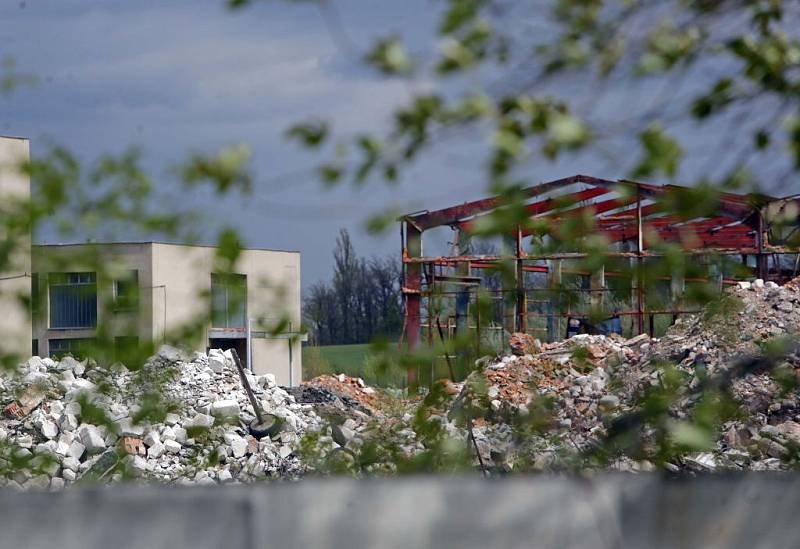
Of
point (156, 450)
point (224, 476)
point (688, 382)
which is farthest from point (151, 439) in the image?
point (688, 382)

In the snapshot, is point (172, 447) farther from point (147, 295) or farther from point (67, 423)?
point (147, 295)

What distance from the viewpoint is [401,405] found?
626 cm

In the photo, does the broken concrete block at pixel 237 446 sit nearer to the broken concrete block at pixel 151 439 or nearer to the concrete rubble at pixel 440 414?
the concrete rubble at pixel 440 414

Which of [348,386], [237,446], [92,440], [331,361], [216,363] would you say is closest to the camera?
[237,446]

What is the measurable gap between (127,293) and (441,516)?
53.7 inches

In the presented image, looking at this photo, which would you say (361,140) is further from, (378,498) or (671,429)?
(671,429)

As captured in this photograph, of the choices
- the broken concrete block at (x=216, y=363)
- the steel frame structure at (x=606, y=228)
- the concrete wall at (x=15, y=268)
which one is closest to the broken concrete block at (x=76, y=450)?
the steel frame structure at (x=606, y=228)

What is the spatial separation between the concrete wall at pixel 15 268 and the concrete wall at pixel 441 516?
1123 millimetres

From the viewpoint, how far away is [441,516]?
7.29ft

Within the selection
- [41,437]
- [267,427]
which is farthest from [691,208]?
[41,437]

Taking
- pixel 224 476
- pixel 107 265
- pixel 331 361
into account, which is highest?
pixel 107 265

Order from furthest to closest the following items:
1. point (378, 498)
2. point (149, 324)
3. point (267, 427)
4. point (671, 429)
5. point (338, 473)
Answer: point (267, 427), point (338, 473), point (149, 324), point (671, 429), point (378, 498)

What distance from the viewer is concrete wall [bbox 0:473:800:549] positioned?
221cm

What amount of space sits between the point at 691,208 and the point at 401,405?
4.06 meters
